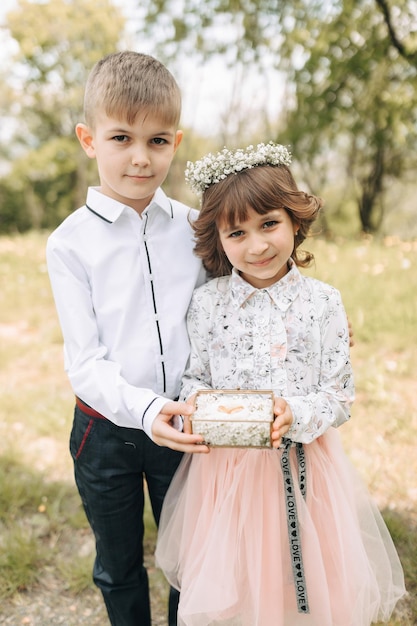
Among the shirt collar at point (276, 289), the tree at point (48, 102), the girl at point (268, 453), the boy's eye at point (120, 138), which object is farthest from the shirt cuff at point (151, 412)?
the tree at point (48, 102)

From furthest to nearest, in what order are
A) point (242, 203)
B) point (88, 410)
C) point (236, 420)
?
point (88, 410), point (242, 203), point (236, 420)

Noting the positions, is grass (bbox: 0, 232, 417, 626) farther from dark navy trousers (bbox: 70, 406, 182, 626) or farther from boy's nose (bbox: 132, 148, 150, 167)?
boy's nose (bbox: 132, 148, 150, 167)

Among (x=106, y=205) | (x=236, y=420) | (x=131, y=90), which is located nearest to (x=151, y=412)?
(x=236, y=420)

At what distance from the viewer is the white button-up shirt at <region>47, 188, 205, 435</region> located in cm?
173

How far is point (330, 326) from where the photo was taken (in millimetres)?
1767

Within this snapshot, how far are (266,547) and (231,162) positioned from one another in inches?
45.9

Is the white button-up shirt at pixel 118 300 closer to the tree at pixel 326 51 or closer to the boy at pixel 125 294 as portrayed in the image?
the boy at pixel 125 294

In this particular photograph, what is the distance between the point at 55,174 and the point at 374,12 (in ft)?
54.2

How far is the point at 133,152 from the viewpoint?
1681 millimetres

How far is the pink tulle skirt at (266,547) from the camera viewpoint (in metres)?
1.74

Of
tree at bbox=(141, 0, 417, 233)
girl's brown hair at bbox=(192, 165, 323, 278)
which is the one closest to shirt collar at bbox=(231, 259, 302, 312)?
girl's brown hair at bbox=(192, 165, 323, 278)

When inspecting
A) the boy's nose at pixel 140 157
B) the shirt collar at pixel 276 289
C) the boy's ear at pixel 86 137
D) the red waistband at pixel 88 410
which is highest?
the boy's ear at pixel 86 137

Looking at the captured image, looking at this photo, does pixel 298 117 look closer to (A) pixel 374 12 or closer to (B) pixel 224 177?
(A) pixel 374 12

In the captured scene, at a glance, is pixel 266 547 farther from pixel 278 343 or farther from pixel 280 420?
pixel 278 343
